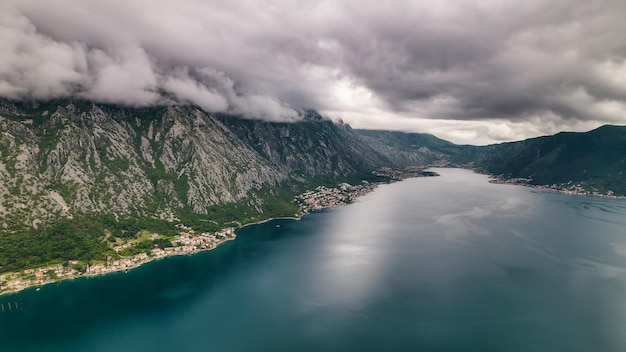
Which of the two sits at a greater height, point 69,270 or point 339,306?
point 339,306

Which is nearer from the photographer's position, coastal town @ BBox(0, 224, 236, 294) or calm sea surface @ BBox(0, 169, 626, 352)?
calm sea surface @ BBox(0, 169, 626, 352)

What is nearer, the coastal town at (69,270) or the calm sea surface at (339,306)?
the calm sea surface at (339,306)

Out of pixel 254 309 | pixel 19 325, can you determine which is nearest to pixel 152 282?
pixel 19 325

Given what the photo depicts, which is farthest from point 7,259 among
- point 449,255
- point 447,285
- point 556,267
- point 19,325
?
point 556,267

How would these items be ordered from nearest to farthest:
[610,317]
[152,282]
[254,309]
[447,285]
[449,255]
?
[610,317]
[254,309]
[447,285]
[152,282]
[449,255]

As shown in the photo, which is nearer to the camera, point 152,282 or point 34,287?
point 34,287

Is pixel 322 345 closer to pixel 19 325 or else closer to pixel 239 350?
pixel 239 350

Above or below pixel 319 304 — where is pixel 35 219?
above

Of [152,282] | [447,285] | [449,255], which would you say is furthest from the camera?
[449,255]

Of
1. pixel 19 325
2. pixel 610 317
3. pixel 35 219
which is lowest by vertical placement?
pixel 19 325

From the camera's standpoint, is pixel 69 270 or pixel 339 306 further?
pixel 69 270
